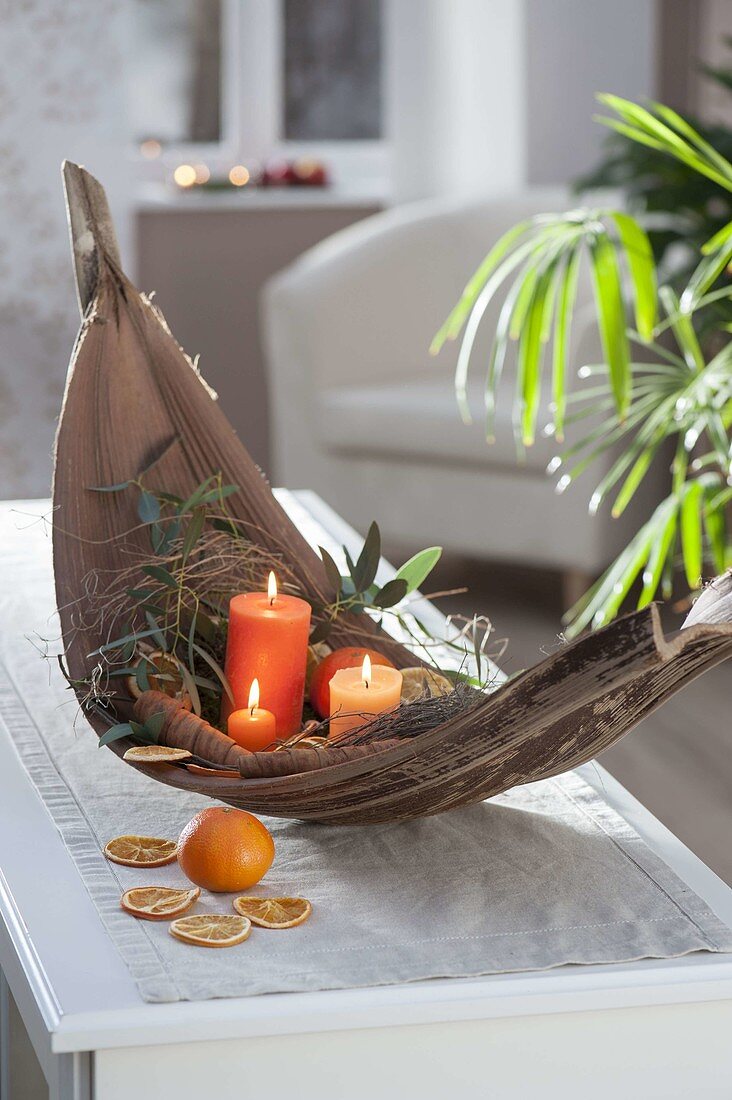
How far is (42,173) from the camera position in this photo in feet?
11.6

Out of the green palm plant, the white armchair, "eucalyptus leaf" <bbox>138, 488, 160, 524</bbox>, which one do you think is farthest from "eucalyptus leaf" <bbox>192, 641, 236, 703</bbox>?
the white armchair

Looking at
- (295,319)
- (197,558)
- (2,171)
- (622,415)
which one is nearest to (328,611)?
(197,558)

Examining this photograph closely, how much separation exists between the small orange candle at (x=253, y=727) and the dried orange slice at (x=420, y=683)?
10 centimetres

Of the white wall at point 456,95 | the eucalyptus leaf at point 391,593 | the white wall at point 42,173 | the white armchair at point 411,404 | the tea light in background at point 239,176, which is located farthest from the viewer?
the tea light in background at point 239,176

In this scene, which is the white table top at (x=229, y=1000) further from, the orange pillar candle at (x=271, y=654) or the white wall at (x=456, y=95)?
the white wall at (x=456, y=95)

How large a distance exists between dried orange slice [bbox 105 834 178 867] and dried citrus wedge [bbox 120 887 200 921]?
0.04 metres

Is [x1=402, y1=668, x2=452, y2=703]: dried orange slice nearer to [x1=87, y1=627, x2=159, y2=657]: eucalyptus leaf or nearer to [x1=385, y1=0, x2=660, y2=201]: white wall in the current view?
[x1=87, y1=627, x2=159, y2=657]: eucalyptus leaf

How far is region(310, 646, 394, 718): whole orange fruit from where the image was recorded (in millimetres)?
965

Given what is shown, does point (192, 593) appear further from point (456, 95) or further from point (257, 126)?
point (257, 126)

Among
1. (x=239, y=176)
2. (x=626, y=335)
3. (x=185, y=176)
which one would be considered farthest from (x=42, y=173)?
(x=626, y=335)

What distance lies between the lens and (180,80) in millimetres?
4152

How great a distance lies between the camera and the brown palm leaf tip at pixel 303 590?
2.28 feet

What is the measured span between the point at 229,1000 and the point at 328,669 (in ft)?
1.03

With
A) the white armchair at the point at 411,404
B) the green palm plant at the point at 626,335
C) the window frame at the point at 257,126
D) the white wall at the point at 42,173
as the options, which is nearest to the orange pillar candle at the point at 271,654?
the green palm plant at the point at 626,335
